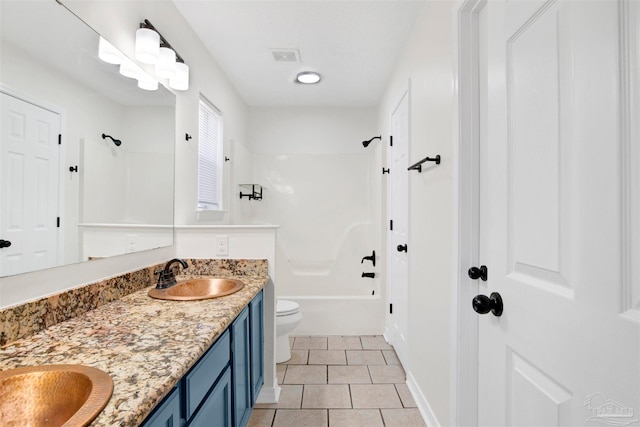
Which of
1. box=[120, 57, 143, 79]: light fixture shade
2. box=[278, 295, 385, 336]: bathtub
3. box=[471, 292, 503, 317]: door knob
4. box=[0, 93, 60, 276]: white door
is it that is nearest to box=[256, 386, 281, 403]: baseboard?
box=[278, 295, 385, 336]: bathtub

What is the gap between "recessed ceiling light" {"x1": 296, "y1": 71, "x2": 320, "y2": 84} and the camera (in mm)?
2926

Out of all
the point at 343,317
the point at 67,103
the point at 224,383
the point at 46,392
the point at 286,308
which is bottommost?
the point at 343,317

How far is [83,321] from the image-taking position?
1.10 meters

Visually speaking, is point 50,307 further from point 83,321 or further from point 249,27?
point 249,27

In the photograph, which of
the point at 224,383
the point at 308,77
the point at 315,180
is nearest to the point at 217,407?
the point at 224,383

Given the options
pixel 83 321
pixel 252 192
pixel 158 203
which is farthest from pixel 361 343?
pixel 83 321

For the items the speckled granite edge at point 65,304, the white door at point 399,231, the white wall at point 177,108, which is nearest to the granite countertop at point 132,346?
the speckled granite edge at point 65,304

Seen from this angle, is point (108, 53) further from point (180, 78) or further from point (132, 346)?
point (132, 346)

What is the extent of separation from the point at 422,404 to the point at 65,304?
1.90 m

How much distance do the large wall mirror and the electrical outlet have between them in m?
0.44

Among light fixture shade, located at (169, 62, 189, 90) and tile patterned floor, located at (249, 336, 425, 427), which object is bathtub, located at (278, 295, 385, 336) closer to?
tile patterned floor, located at (249, 336, 425, 427)

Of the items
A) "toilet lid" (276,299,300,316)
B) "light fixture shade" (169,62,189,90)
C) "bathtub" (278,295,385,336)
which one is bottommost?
"bathtub" (278,295,385,336)

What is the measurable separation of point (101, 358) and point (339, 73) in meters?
2.78

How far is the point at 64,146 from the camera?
1.09m
